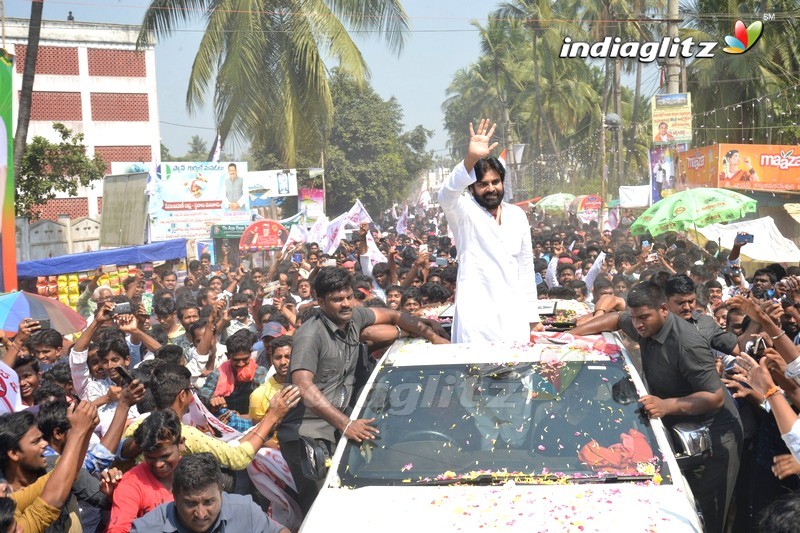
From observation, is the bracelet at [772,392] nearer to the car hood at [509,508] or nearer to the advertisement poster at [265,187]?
the car hood at [509,508]

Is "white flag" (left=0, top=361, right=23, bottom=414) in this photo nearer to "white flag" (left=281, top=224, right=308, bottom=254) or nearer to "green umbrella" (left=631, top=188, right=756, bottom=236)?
"white flag" (left=281, top=224, right=308, bottom=254)

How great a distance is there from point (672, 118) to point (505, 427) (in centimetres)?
2205

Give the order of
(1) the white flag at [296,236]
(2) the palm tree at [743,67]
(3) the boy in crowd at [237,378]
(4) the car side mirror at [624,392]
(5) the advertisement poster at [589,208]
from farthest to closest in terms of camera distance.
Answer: (5) the advertisement poster at [589,208] → (2) the palm tree at [743,67] → (1) the white flag at [296,236] → (3) the boy in crowd at [237,378] → (4) the car side mirror at [624,392]

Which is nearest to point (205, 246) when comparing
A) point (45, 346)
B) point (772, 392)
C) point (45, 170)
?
point (45, 170)

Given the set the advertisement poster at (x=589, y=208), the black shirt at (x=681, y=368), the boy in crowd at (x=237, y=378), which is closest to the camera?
the black shirt at (x=681, y=368)

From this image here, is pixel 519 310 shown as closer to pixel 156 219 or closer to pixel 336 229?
pixel 336 229

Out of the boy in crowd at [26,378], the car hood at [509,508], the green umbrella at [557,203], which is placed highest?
the green umbrella at [557,203]

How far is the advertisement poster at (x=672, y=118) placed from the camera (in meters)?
24.6

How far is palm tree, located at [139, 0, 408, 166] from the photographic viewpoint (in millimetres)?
23094

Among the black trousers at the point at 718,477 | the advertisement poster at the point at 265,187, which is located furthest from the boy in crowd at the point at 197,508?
the advertisement poster at the point at 265,187

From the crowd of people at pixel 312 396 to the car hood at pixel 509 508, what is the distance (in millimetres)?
384

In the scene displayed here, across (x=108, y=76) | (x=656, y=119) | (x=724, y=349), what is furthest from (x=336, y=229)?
(x=108, y=76)

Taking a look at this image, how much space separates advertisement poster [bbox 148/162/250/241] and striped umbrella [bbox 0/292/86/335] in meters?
16.9

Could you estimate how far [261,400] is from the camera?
581cm
